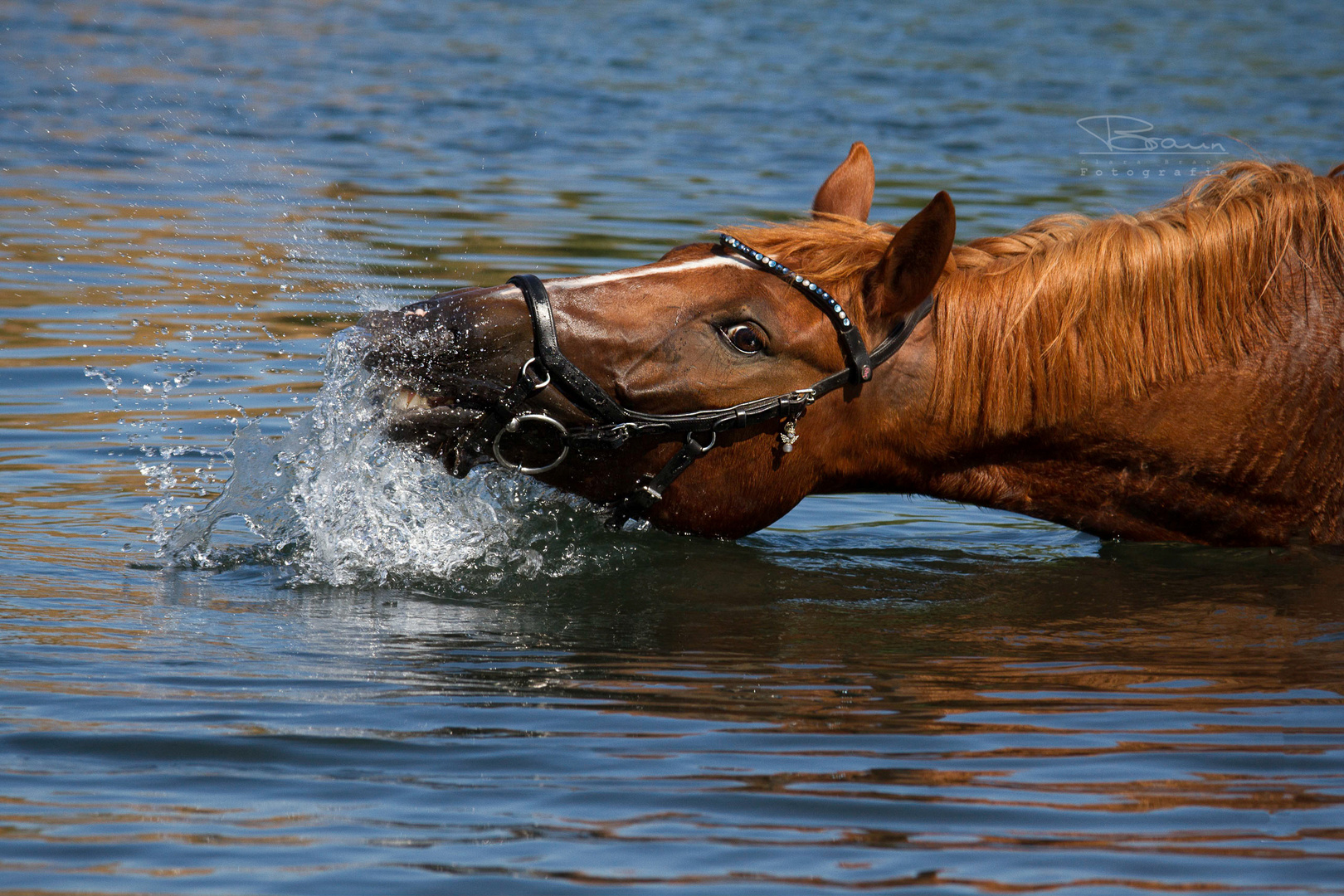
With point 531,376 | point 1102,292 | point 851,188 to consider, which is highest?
point 851,188

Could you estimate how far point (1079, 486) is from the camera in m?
5.12

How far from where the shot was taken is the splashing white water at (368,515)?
17.5 feet

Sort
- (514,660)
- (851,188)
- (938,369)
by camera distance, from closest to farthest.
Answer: (514,660) < (938,369) < (851,188)

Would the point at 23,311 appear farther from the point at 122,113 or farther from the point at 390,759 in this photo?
the point at 122,113

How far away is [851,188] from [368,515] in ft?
6.39

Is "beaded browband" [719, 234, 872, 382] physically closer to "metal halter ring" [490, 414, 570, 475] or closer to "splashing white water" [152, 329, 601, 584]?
"metal halter ring" [490, 414, 570, 475]

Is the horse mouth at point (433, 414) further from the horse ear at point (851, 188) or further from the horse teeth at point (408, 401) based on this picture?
the horse ear at point (851, 188)

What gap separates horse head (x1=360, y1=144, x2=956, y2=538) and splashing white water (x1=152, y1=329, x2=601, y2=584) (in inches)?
17.6

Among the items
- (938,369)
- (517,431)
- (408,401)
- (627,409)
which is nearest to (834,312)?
(938,369)

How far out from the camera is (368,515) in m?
5.46

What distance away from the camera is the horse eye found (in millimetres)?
4711
